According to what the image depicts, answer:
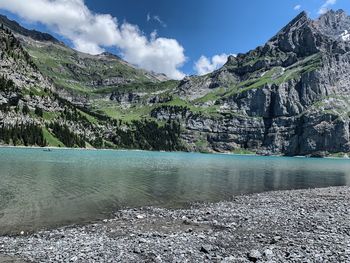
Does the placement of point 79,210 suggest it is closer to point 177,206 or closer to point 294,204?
point 177,206

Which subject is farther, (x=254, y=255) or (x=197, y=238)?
(x=197, y=238)

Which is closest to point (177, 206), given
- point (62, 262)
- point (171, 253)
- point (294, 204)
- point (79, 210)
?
point (79, 210)

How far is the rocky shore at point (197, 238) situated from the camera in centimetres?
2236

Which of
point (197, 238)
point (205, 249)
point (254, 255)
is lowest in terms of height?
point (197, 238)

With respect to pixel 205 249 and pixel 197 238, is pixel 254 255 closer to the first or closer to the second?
pixel 205 249

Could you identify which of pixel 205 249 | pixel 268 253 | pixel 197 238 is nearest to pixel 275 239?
A: pixel 268 253

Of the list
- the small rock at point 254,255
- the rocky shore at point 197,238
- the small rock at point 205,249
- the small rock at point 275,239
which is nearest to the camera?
the small rock at point 254,255

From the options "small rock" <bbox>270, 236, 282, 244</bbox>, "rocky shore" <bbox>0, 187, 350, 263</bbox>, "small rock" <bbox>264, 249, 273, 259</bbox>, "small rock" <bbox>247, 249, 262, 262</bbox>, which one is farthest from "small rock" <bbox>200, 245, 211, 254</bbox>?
"small rock" <bbox>270, 236, 282, 244</bbox>

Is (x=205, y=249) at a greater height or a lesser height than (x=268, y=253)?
lesser

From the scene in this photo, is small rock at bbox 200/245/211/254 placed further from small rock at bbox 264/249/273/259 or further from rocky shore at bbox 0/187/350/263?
small rock at bbox 264/249/273/259

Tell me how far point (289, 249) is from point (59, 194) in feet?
114

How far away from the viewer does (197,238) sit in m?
27.3

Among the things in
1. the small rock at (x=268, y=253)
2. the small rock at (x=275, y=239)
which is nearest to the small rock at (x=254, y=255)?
the small rock at (x=268, y=253)

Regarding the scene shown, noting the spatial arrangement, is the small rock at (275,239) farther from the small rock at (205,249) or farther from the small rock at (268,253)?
the small rock at (205,249)
